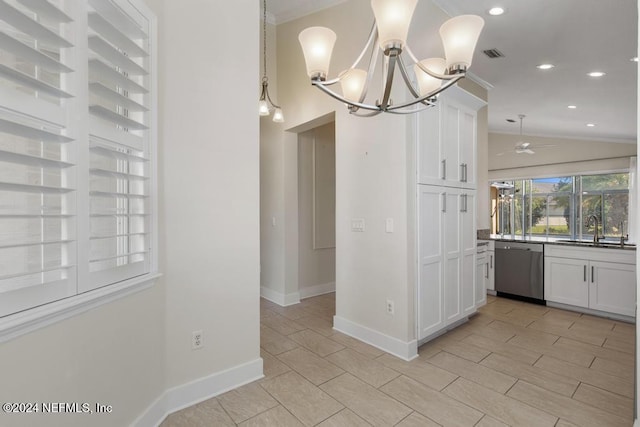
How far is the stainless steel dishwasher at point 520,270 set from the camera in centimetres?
414

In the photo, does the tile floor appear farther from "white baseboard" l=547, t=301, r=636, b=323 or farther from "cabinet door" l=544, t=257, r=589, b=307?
"cabinet door" l=544, t=257, r=589, b=307

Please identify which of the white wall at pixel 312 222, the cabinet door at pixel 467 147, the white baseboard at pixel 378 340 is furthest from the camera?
the white wall at pixel 312 222

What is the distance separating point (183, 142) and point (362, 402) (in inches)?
80.4

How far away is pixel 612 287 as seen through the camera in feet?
11.8

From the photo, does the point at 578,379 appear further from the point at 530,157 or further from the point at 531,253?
the point at 530,157

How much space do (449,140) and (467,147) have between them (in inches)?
16.2

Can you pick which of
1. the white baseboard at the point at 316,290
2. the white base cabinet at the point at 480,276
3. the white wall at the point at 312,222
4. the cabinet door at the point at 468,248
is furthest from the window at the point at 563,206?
the white baseboard at the point at 316,290

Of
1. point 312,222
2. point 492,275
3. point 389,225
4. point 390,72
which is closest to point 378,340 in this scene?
point 389,225

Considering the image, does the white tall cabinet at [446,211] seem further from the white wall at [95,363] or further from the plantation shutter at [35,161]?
the plantation shutter at [35,161]

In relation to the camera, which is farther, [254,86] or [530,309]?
[530,309]

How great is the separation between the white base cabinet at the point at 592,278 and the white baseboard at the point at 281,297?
10.9ft

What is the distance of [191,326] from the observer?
2004 mm

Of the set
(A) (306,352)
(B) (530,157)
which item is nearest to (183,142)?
(A) (306,352)

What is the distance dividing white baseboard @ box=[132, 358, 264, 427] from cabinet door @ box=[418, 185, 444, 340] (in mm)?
1477
